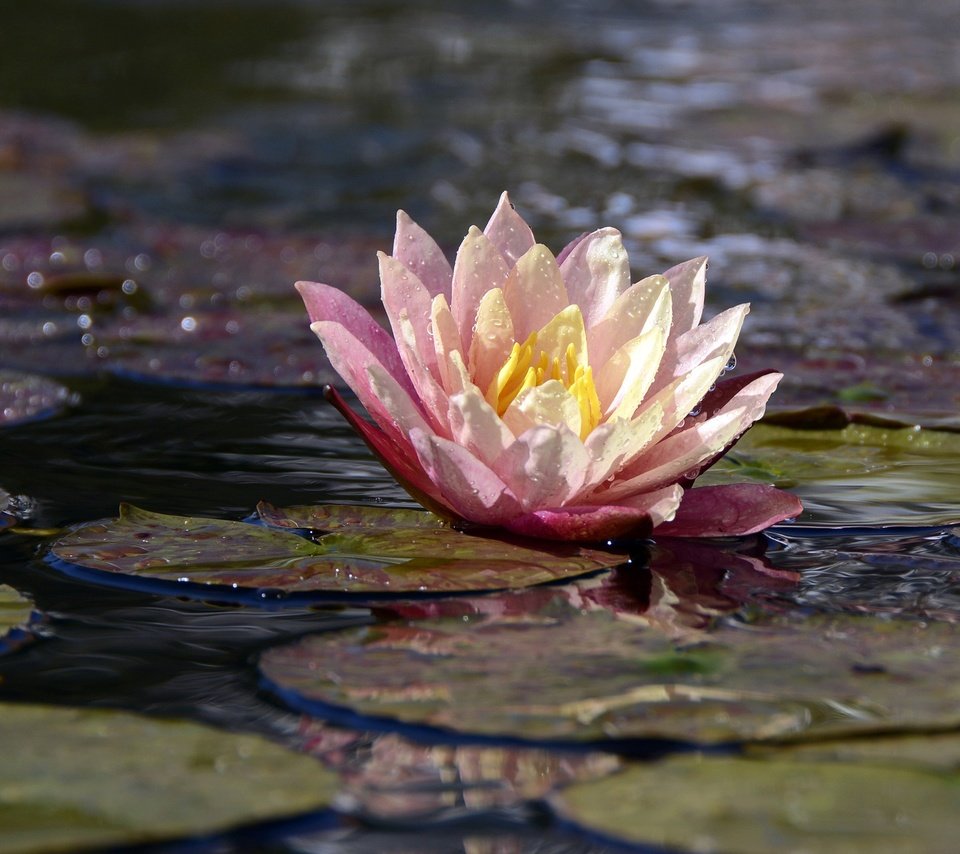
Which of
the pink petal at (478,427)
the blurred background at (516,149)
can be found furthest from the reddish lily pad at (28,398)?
the pink petal at (478,427)

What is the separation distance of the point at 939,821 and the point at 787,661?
0.84 feet

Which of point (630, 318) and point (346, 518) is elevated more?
point (630, 318)

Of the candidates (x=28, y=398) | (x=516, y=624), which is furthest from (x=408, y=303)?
(x=28, y=398)

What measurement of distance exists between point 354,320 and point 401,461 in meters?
0.18

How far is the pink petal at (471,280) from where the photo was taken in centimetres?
143

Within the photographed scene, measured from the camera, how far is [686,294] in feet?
4.86

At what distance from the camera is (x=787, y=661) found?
3.68 ft

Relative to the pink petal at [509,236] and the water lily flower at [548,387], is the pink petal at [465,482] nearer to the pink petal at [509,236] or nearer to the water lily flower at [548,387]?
the water lily flower at [548,387]

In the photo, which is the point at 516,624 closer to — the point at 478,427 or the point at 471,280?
the point at 478,427

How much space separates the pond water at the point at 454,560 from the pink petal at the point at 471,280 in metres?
0.26

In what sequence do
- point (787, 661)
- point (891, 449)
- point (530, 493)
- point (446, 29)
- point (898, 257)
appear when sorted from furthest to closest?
point (446, 29)
point (898, 257)
point (891, 449)
point (530, 493)
point (787, 661)

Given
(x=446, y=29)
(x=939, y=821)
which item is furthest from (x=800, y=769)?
(x=446, y=29)

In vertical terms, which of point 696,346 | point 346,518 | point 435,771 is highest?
point 696,346

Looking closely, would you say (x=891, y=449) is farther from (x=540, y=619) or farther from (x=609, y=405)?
(x=540, y=619)
